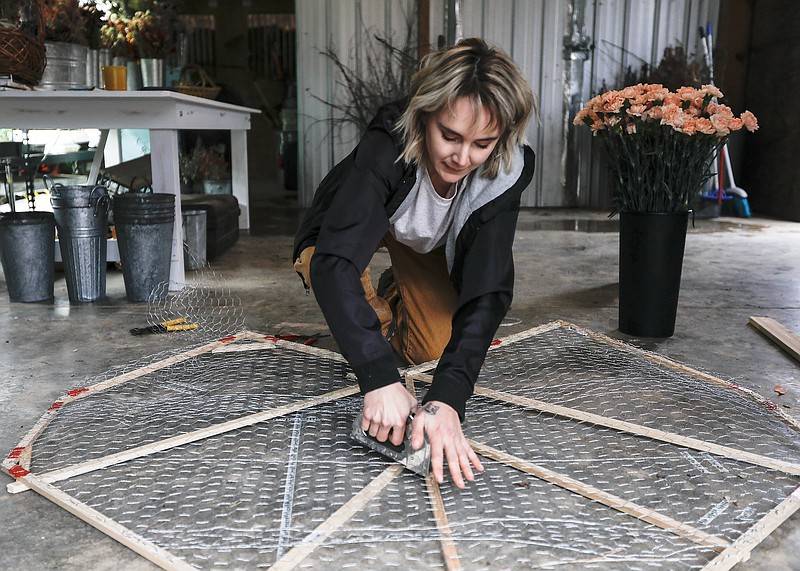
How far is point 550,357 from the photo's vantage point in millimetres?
2490

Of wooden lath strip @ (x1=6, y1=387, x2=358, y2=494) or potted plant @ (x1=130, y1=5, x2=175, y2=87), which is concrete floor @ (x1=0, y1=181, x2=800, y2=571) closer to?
wooden lath strip @ (x1=6, y1=387, x2=358, y2=494)

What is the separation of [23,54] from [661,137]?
2591 mm

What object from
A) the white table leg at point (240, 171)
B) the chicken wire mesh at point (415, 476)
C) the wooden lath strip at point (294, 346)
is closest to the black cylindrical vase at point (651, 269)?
the chicken wire mesh at point (415, 476)

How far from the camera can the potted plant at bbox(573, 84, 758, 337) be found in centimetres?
257

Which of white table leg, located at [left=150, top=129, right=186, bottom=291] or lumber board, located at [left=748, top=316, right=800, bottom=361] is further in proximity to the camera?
white table leg, located at [left=150, top=129, right=186, bottom=291]

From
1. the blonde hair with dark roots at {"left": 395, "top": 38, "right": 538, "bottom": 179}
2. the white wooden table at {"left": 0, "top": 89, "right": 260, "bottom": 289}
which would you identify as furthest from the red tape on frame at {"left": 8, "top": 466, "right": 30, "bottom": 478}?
the white wooden table at {"left": 0, "top": 89, "right": 260, "bottom": 289}

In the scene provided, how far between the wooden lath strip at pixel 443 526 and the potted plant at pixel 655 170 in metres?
1.51

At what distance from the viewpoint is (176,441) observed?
5.75ft

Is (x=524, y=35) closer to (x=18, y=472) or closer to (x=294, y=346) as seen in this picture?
(x=294, y=346)

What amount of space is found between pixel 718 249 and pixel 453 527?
3.97 meters

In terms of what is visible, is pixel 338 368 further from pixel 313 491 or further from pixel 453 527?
pixel 453 527

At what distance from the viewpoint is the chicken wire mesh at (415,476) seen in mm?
1365

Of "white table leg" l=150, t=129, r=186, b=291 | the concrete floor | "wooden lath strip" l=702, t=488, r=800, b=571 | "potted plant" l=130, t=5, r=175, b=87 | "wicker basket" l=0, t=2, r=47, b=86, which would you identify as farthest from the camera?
"potted plant" l=130, t=5, r=175, b=87

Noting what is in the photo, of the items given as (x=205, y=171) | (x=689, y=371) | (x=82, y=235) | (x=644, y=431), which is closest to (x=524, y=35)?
(x=205, y=171)
